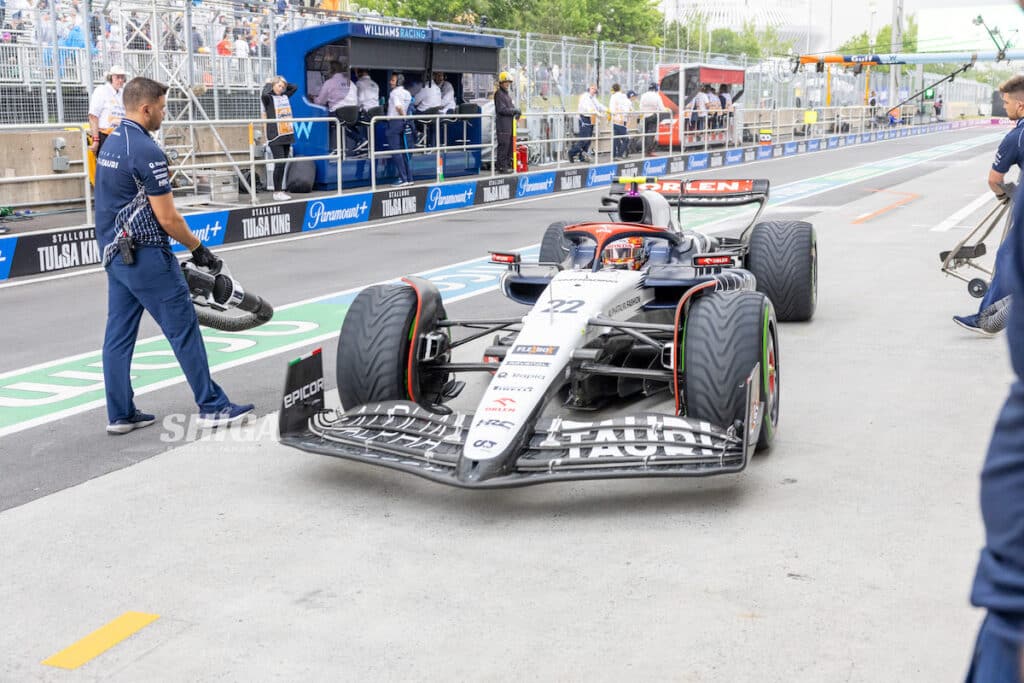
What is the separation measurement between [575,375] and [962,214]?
578 inches

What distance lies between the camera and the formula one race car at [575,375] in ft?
16.6

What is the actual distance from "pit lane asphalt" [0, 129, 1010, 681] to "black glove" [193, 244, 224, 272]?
984 mm

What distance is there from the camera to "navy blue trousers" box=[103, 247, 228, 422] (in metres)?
6.34

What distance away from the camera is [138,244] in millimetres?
6344

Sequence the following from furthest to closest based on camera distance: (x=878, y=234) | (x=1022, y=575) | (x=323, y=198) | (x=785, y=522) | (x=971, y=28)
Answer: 1. (x=971, y=28)
2. (x=323, y=198)
3. (x=878, y=234)
4. (x=785, y=522)
5. (x=1022, y=575)

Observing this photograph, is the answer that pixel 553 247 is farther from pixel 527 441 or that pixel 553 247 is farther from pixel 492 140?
pixel 492 140

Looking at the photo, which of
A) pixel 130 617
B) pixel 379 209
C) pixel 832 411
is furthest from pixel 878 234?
pixel 130 617

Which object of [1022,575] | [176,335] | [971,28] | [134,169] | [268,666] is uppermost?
[971,28]

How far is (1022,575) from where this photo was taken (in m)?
1.81

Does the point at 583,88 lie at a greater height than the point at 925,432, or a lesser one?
greater

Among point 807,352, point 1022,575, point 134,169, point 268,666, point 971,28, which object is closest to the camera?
point 1022,575

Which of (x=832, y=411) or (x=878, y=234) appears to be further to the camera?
(x=878, y=234)

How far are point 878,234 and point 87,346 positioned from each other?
10895 millimetres

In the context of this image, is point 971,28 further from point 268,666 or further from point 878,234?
point 268,666
